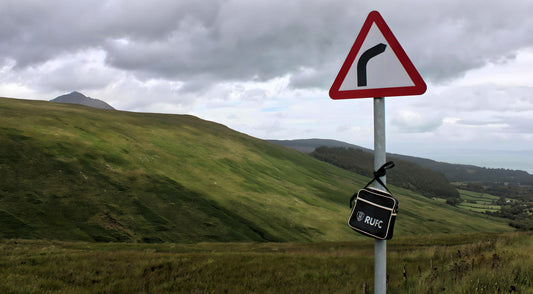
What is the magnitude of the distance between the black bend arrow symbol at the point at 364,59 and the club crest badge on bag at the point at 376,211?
4.07 ft

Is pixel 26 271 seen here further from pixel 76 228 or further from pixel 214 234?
pixel 214 234

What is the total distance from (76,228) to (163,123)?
101 m

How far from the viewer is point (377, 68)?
13.6 ft

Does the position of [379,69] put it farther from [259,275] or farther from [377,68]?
[259,275]

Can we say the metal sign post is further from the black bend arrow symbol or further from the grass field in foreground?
the grass field in foreground

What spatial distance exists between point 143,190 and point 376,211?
76435mm

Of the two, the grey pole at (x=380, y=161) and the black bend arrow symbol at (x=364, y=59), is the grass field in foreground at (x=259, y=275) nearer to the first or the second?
the grey pole at (x=380, y=161)

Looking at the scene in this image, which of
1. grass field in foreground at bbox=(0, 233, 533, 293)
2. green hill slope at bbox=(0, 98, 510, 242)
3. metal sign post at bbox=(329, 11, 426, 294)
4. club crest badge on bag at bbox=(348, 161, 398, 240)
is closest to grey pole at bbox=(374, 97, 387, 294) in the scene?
metal sign post at bbox=(329, 11, 426, 294)

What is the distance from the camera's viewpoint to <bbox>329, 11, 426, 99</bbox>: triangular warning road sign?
406 cm

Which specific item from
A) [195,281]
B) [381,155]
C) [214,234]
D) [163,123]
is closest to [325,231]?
[214,234]

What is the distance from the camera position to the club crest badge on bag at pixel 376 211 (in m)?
3.84

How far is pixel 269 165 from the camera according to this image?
144000 mm

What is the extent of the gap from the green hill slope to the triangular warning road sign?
54.9m

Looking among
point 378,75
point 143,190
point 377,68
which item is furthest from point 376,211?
point 143,190
